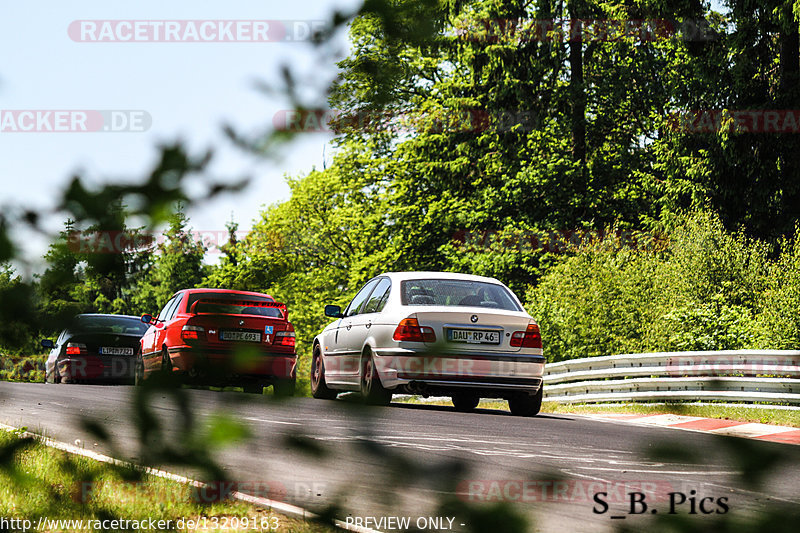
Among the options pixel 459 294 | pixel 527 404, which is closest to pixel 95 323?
pixel 459 294

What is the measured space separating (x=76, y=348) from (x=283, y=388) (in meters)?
0.51

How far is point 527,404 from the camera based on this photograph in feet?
44.0

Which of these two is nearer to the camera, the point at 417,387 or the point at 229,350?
the point at 229,350

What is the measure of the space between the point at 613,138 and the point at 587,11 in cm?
474

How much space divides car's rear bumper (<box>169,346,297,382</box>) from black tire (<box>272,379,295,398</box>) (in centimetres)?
1

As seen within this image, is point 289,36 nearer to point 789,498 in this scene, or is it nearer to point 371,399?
point 371,399

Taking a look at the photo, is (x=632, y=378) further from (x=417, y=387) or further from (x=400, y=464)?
(x=400, y=464)

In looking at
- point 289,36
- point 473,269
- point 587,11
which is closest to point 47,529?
point 289,36

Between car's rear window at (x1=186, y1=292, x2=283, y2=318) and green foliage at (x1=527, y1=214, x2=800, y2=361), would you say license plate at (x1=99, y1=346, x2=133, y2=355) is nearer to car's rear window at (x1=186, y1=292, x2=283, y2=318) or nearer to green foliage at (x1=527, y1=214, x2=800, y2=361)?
car's rear window at (x1=186, y1=292, x2=283, y2=318)

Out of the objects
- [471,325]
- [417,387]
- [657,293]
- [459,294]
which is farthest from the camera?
[657,293]

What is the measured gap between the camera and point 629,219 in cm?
3647

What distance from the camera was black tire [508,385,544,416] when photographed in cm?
1323

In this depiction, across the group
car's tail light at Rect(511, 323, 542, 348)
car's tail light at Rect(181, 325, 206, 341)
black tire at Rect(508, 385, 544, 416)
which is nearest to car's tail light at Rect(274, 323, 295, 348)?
car's tail light at Rect(181, 325, 206, 341)

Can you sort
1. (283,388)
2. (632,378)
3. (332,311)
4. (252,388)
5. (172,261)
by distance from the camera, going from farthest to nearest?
(632,378) < (332,311) < (252,388) < (172,261) < (283,388)
